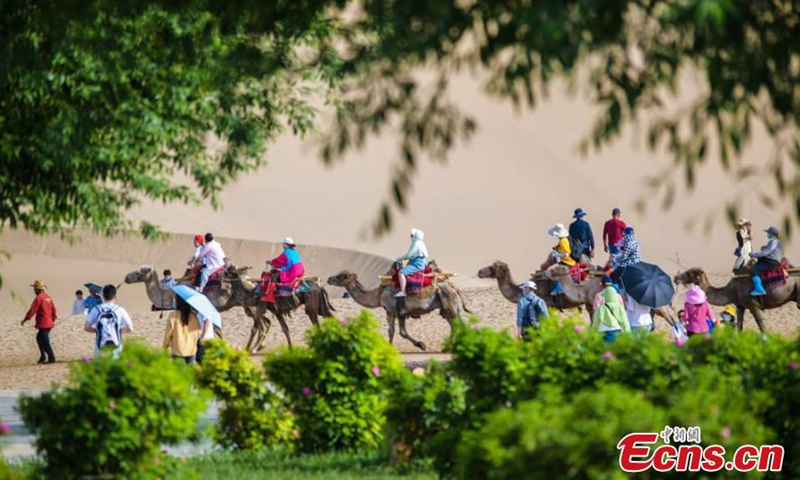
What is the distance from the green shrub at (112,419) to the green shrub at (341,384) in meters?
2.54

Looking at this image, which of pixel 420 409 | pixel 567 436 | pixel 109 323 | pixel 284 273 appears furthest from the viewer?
pixel 284 273

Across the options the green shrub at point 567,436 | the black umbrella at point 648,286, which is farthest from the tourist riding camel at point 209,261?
the green shrub at point 567,436

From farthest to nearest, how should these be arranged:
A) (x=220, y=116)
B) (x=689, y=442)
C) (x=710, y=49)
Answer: (x=220, y=116) → (x=689, y=442) → (x=710, y=49)

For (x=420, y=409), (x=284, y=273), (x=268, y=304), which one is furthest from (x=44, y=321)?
(x=420, y=409)

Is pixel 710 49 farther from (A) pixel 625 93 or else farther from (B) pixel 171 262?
(B) pixel 171 262

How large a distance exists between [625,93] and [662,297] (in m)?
17.0

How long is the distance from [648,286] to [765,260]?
5926 mm

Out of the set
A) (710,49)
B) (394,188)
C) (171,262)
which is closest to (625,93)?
(710,49)

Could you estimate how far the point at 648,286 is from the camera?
77.8 feet

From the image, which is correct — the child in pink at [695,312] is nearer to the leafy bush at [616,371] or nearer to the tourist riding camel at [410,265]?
the tourist riding camel at [410,265]

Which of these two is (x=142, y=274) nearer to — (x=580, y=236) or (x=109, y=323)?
(x=580, y=236)

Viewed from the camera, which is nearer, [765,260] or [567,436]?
[567,436]

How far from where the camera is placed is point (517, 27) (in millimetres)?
6926

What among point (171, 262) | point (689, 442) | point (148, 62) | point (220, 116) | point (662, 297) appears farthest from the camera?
point (171, 262)
